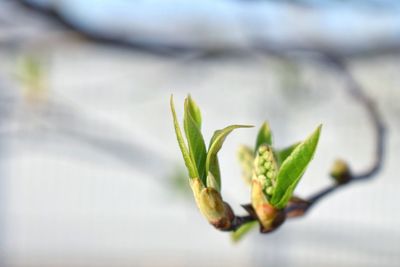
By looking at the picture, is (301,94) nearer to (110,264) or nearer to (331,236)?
(331,236)

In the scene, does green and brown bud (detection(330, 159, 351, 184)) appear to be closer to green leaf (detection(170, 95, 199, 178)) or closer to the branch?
the branch

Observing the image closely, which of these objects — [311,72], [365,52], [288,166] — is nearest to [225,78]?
[311,72]

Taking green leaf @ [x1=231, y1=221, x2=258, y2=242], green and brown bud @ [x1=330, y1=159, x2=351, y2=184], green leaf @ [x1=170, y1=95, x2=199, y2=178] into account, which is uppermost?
green and brown bud @ [x1=330, y1=159, x2=351, y2=184]

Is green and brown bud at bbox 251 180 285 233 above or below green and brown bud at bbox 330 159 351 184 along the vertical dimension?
below

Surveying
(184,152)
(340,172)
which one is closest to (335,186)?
(340,172)

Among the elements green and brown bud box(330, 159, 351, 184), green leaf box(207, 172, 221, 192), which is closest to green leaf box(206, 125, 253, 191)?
green leaf box(207, 172, 221, 192)
